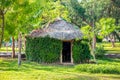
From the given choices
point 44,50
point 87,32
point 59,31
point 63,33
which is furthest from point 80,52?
point 87,32

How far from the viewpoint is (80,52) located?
30.3 m

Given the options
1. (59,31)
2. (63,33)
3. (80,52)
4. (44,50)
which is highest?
(59,31)

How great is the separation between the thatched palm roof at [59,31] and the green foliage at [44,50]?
55cm

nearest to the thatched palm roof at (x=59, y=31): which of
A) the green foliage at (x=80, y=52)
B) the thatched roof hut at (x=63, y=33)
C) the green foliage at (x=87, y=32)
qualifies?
the thatched roof hut at (x=63, y=33)

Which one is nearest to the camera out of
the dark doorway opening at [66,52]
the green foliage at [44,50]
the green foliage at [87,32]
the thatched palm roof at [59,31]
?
the green foliage at [87,32]

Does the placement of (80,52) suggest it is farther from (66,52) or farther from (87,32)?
(87,32)

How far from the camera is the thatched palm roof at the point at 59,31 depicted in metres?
29.4

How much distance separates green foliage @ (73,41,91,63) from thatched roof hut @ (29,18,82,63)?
489mm

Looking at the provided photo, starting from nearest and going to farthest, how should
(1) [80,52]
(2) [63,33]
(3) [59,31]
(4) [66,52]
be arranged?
1. (2) [63,33]
2. (3) [59,31]
3. (1) [80,52]
4. (4) [66,52]

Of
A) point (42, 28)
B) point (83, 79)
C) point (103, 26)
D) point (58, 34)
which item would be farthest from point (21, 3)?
point (42, 28)

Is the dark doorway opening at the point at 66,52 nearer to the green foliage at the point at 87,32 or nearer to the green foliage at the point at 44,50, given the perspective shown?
the green foliage at the point at 44,50

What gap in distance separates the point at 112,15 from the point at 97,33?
18624mm

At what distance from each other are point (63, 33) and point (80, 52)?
7.49 ft

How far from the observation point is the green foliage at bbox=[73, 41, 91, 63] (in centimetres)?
3011
